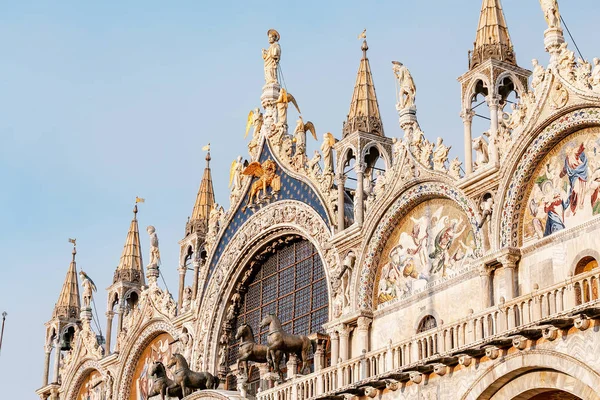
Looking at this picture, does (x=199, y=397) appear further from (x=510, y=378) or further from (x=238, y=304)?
(x=510, y=378)

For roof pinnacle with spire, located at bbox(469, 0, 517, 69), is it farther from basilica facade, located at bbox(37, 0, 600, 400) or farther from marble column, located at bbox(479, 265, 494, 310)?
marble column, located at bbox(479, 265, 494, 310)

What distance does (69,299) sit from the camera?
4859 cm

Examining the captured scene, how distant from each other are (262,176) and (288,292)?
144 inches

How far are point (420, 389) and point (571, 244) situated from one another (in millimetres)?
4443

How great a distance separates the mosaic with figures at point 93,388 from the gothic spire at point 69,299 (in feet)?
10.6

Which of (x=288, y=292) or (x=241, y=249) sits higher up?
(x=241, y=249)

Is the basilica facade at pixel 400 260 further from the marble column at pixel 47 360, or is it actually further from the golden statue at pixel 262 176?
the marble column at pixel 47 360

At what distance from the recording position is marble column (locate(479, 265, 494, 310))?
28.0m

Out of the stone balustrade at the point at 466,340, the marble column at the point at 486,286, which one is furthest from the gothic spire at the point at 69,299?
the marble column at the point at 486,286

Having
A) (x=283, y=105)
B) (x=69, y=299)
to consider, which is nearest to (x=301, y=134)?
(x=283, y=105)

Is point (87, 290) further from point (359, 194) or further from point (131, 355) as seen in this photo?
point (359, 194)

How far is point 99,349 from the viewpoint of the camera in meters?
45.0

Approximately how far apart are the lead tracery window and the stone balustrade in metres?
4.19

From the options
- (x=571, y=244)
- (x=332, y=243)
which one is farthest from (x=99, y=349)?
(x=571, y=244)
